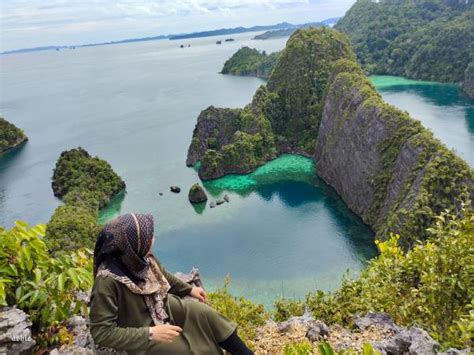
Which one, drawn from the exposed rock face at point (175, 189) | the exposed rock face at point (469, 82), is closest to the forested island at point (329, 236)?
the exposed rock face at point (469, 82)

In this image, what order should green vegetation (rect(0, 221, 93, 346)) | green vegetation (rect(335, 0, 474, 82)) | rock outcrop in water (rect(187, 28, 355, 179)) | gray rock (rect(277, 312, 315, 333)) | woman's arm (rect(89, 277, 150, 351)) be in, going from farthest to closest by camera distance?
green vegetation (rect(335, 0, 474, 82)) < rock outcrop in water (rect(187, 28, 355, 179)) < gray rock (rect(277, 312, 315, 333)) < green vegetation (rect(0, 221, 93, 346)) < woman's arm (rect(89, 277, 150, 351))

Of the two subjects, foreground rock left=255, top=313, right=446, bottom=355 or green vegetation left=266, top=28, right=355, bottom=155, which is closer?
foreground rock left=255, top=313, right=446, bottom=355

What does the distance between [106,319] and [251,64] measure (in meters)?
128

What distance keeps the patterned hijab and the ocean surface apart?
20.7 meters

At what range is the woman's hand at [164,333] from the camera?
3805mm

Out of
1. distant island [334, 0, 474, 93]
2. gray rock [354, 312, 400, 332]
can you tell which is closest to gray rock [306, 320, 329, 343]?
gray rock [354, 312, 400, 332]

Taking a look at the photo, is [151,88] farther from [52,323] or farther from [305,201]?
[52,323]

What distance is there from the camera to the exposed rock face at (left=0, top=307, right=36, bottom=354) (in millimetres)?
4352

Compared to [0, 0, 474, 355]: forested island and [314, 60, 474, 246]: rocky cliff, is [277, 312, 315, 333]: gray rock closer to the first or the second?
[0, 0, 474, 355]: forested island

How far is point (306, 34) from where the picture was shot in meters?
Answer: 66.0

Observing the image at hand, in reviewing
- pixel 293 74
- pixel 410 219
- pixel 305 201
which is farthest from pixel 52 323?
pixel 293 74

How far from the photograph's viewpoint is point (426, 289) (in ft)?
19.6

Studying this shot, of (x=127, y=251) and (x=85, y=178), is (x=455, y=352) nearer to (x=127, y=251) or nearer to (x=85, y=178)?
(x=127, y=251)

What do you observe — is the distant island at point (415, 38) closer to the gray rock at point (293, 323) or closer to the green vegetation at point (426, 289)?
the green vegetation at point (426, 289)
